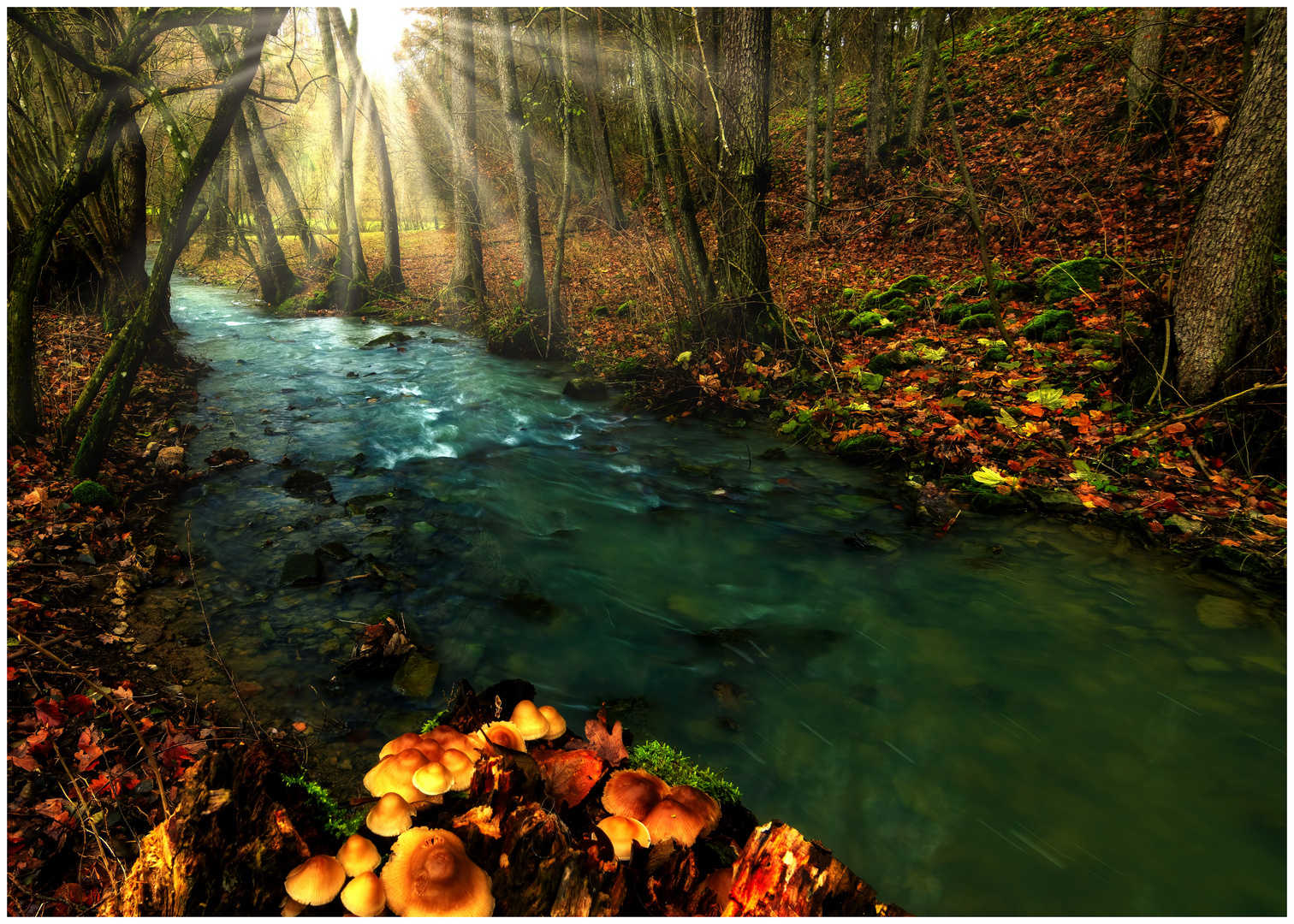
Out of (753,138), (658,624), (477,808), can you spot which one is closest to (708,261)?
(753,138)

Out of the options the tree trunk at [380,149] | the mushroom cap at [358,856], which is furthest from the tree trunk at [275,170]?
the mushroom cap at [358,856]

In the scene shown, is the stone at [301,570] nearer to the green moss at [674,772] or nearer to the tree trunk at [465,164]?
the green moss at [674,772]

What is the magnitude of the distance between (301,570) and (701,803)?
4482mm

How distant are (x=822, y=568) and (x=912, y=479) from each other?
77.6 inches

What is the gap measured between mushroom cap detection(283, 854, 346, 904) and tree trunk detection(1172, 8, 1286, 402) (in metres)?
8.46

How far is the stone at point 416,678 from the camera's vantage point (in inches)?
161

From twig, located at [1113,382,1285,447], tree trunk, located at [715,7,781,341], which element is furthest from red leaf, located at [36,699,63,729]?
twig, located at [1113,382,1285,447]

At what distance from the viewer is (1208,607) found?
186 inches

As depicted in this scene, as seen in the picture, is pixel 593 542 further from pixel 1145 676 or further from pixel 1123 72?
pixel 1123 72

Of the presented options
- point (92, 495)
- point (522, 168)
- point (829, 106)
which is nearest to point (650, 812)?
point (92, 495)

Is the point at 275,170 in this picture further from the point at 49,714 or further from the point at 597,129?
the point at 49,714

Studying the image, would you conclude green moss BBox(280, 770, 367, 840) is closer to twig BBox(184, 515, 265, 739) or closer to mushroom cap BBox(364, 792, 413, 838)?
mushroom cap BBox(364, 792, 413, 838)

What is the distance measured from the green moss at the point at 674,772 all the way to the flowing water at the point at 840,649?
0.64m

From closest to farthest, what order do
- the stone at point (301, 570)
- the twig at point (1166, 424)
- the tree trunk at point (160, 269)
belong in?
the stone at point (301, 570) < the twig at point (1166, 424) < the tree trunk at point (160, 269)
